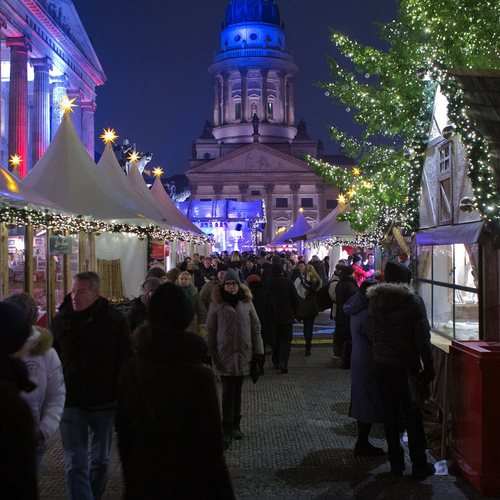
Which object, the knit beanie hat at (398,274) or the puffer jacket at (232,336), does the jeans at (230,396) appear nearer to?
the puffer jacket at (232,336)

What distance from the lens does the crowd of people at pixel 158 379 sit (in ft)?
7.77

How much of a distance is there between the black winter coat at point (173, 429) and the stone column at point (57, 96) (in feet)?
133

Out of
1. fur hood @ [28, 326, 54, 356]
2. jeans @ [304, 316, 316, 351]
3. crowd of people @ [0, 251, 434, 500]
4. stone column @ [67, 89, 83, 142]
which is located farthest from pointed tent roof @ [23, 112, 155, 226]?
stone column @ [67, 89, 83, 142]

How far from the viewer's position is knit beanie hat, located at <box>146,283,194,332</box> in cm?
254

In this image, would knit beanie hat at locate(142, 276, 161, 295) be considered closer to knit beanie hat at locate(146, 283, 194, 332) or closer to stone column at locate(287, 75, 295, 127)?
knit beanie hat at locate(146, 283, 194, 332)

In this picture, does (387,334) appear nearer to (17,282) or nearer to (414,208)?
(414,208)

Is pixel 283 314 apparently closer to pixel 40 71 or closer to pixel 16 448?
pixel 16 448

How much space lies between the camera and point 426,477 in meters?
4.70

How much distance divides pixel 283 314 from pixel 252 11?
87268 millimetres

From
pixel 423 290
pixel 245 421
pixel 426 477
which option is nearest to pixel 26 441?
pixel 426 477

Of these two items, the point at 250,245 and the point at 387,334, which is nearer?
the point at 387,334

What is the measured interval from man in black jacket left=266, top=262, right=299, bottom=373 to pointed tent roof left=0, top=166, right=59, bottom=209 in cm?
373

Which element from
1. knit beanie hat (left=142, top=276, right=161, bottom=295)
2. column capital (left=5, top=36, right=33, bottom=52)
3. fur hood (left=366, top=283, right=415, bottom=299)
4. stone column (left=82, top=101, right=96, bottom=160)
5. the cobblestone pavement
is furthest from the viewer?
stone column (left=82, top=101, right=96, bottom=160)

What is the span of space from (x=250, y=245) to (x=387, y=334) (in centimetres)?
2887
